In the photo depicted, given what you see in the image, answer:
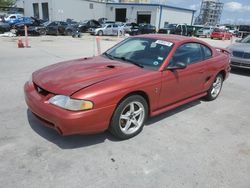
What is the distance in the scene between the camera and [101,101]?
10.1ft

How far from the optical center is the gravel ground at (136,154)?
276 cm

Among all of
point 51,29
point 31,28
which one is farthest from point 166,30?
point 31,28

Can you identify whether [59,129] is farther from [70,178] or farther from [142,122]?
[142,122]

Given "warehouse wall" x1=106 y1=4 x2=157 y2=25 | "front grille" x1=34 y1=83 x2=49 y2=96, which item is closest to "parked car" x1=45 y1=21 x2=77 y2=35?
"front grille" x1=34 y1=83 x2=49 y2=96

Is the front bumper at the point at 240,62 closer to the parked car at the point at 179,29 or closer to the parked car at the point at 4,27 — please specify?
the parked car at the point at 4,27

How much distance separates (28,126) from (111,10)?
160 feet

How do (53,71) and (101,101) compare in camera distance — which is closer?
(101,101)

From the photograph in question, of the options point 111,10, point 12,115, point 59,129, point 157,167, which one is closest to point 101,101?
point 59,129

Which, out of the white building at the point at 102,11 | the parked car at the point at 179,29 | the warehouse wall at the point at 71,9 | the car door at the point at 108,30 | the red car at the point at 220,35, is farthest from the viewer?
the white building at the point at 102,11

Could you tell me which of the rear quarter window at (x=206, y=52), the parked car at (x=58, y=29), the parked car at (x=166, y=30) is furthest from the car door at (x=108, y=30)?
the rear quarter window at (x=206, y=52)

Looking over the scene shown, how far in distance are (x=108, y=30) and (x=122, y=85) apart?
85.1 ft

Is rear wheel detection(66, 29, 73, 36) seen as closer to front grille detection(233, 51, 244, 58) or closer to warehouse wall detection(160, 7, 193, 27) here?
front grille detection(233, 51, 244, 58)

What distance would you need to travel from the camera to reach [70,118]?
9.68 ft

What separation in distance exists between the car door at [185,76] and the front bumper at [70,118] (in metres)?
1.18
